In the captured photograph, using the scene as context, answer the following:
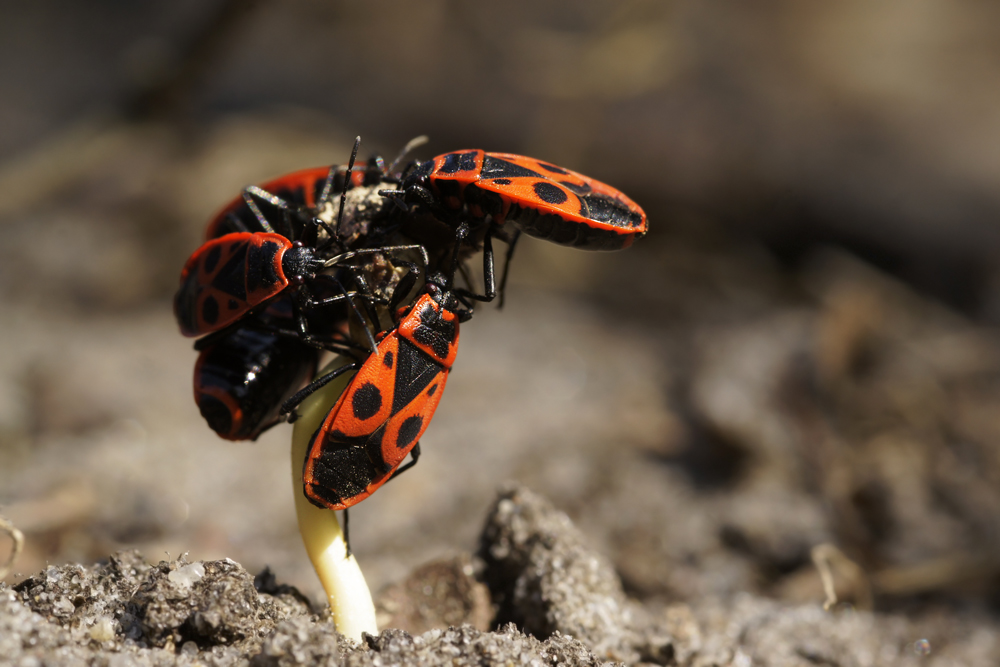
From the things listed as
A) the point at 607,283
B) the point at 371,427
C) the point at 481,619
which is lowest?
the point at 607,283

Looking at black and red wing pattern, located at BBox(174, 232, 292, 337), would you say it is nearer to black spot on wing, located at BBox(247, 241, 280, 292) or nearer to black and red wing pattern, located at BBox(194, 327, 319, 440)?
black spot on wing, located at BBox(247, 241, 280, 292)

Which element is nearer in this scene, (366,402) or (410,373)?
(366,402)

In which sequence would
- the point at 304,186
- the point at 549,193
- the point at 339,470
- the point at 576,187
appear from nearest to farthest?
the point at 339,470, the point at 549,193, the point at 576,187, the point at 304,186

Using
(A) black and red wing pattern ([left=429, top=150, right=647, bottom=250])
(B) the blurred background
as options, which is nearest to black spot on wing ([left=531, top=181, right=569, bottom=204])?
(A) black and red wing pattern ([left=429, top=150, right=647, bottom=250])

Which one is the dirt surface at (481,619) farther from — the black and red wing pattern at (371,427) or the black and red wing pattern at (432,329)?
the black and red wing pattern at (432,329)

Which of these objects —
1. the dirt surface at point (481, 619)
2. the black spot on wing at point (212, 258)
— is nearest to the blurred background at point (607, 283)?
the dirt surface at point (481, 619)

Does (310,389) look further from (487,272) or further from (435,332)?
(487,272)

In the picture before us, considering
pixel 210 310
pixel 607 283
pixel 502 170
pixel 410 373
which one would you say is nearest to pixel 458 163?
pixel 502 170

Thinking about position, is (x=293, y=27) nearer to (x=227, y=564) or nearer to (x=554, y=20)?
(x=554, y=20)
